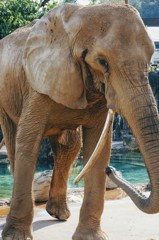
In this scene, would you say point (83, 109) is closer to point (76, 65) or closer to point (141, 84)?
point (76, 65)

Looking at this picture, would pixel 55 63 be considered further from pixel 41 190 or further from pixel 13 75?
pixel 41 190

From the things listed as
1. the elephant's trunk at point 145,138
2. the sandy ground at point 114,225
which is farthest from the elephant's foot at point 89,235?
the elephant's trunk at point 145,138

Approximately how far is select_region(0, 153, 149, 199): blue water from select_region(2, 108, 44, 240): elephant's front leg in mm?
5913

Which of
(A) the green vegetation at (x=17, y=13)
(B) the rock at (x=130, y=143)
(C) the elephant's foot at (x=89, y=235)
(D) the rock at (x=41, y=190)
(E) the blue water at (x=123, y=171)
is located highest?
(C) the elephant's foot at (x=89, y=235)

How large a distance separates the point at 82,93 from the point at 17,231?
4.56ft

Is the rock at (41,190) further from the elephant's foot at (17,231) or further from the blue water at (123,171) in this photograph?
the elephant's foot at (17,231)

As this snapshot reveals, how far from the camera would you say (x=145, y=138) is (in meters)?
4.11

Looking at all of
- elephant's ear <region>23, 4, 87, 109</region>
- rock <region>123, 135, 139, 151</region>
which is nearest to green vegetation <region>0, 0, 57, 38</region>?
rock <region>123, 135, 139, 151</region>

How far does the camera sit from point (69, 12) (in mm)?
5008

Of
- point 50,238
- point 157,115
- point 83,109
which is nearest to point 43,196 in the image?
point 50,238

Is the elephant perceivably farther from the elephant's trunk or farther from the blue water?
the blue water

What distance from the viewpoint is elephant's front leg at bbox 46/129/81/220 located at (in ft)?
22.1

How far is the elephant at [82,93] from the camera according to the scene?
4.30 meters

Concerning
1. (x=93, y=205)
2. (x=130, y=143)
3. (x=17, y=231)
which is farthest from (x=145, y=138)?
(x=130, y=143)
